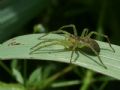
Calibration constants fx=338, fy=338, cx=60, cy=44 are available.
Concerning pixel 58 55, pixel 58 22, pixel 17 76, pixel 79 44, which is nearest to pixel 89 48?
pixel 79 44

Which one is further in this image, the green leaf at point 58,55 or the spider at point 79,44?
the spider at point 79,44

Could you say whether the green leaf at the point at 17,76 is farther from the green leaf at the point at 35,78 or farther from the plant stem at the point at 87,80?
the plant stem at the point at 87,80

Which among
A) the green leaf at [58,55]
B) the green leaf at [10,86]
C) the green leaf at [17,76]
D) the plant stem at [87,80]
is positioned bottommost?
the plant stem at [87,80]

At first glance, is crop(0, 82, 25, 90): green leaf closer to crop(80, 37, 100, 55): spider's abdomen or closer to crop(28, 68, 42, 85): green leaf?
crop(28, 68, 42, 85): green leaf

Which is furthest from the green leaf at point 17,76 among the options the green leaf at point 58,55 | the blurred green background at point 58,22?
the green leaf at point 58,55

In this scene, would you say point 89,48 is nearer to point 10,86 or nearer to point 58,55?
point 58,55

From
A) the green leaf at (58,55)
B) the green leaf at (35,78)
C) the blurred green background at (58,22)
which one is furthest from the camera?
the blurred green background at (58,22)

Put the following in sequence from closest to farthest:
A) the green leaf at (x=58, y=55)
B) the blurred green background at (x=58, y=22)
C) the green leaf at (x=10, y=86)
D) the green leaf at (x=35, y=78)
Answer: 1. the green leaf at (x=58, y=55)
2. the green leaf at (x=10, y=86)
3. the green leaf at (x=35, y=78)
4. the blurred green background at (x=58, y=22)
